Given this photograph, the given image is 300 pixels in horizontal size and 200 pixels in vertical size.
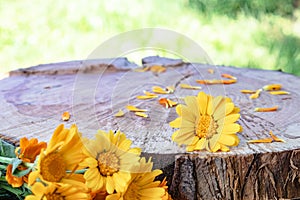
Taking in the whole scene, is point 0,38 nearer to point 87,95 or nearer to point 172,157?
point 87,95

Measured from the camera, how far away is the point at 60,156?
86 cm

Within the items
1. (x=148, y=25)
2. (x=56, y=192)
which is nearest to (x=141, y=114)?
(x=56, y=192)

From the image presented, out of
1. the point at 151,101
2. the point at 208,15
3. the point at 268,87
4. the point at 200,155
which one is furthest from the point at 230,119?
the point at 208,15

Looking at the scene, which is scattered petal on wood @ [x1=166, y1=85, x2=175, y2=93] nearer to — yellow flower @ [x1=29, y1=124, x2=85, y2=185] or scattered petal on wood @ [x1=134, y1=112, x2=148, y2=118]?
scattered petal on wood @ [x1=134, y1=112, x2=148, y2=118]

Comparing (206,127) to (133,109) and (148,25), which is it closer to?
(133,109)

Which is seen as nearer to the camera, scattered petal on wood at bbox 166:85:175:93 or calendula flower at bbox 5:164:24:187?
calendula flower at bbox 5:164:24:187

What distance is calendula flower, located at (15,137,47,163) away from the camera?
2.88 ft

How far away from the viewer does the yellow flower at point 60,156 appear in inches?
32.2

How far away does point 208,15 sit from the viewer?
3107 millimetres

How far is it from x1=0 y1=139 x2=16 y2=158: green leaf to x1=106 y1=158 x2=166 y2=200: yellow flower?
238mm

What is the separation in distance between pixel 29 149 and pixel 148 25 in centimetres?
209

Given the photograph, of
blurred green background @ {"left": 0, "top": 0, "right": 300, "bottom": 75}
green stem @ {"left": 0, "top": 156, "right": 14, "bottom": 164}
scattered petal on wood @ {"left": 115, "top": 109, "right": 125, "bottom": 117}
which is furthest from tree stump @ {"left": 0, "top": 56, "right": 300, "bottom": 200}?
blurred green background @ {"left": 0, "top": 0, "right": 300, "bottom": 75}

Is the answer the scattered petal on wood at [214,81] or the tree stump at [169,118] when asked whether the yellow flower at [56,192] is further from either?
the scattered petal on wood at [214,81]

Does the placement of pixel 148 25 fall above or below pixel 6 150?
above
